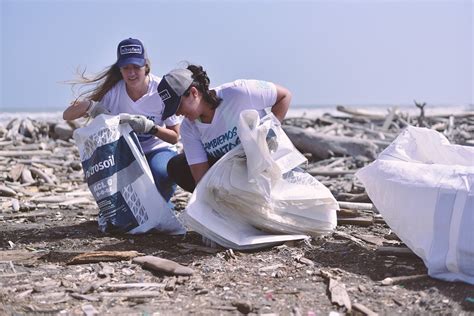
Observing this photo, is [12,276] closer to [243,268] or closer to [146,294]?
[146,294]

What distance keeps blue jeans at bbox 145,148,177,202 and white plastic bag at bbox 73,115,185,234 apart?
0.23 metres

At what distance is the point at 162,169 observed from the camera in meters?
5.42

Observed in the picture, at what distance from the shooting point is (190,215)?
4.46 metres

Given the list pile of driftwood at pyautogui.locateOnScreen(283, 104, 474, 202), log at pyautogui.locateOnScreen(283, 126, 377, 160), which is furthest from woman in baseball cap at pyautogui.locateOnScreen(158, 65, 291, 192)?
log at pyautogui.locateOnScreen(283, 126, 377, 160)

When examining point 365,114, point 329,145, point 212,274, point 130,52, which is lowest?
point 365,114

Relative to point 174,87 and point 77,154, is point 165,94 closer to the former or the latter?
point 174,87

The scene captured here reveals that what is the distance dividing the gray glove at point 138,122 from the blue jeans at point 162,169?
294 mm

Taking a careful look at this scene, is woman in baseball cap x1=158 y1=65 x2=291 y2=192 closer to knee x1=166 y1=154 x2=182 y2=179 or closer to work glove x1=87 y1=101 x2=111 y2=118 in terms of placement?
knee x1=166 y1=154 x2=182 y2=179

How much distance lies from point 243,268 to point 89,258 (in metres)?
1.01

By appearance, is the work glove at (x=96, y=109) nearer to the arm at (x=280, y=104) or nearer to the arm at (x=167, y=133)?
the arm at (x=167, y=133)

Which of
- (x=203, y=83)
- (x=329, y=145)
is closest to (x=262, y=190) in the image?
(x=203, y=83)

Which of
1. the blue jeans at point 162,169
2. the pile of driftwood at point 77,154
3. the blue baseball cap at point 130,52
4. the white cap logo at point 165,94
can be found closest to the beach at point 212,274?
the blue jeans at point 162,169

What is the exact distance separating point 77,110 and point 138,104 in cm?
50

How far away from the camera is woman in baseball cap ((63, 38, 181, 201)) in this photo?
17.3ft
